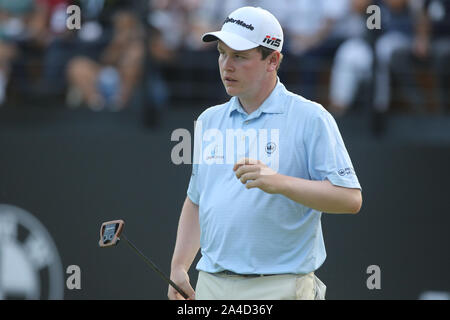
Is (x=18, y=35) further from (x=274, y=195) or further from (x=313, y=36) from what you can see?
(x=274, y=195)

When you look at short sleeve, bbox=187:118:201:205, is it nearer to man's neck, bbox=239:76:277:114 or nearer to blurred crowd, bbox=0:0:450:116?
man's neck, bbox=239:76:277:114

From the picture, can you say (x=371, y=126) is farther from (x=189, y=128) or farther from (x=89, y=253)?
(x=89, y=253)

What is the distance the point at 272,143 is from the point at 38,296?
359cm

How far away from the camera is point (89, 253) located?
6281 mm

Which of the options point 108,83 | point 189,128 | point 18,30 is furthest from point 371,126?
point 18,30

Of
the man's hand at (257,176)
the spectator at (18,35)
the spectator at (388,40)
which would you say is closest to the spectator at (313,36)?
the spectator at (388,40)

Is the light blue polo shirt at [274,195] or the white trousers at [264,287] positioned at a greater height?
the light blue polo shirt at [274,195]

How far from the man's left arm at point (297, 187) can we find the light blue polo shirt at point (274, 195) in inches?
2.0

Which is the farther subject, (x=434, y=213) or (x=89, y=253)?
(x=89, y=253)

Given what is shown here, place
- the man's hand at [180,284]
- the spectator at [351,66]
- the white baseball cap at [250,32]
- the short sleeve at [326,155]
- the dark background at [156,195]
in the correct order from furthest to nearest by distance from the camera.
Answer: the spectator at [351,66], the dark background at [156,195], the man's hand at [180,284], the white baseball cap at [250,32], the short sleeve at [326,155]

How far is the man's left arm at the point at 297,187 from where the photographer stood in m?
3.07

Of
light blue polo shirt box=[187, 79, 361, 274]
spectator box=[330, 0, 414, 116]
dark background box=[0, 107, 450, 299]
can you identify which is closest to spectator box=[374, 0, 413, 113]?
spectator box=[330, 0, 414, 116]

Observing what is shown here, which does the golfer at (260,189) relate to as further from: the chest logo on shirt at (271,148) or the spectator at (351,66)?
the spectator at (351,66)

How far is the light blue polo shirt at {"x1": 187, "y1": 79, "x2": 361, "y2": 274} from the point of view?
3285 mm
